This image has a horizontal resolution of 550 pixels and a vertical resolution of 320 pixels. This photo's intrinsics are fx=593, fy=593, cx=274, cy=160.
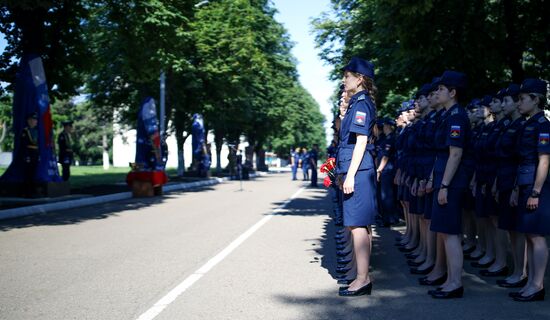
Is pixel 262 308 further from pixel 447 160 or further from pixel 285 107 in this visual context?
pixel 285 107

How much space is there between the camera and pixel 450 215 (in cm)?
574

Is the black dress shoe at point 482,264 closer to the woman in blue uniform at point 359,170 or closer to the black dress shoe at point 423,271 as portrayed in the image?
the black dress shoe at point 423,271

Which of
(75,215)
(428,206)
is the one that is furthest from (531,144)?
(75,215)

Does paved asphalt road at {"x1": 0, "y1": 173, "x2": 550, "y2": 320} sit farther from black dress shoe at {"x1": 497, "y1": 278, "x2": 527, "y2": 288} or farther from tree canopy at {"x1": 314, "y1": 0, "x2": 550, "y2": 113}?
tree canopy at {"x1": 314, "y1": 0, "x2": 550, "y2": 113}

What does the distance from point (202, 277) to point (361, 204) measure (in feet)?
6.92

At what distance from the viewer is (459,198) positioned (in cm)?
579

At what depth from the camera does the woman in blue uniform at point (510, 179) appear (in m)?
6.23

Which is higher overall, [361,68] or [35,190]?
[361,68]

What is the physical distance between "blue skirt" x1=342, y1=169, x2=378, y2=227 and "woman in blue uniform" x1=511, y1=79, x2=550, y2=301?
1.52 meters

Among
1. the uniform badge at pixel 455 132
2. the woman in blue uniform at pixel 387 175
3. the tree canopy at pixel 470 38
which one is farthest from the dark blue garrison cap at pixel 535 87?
the tree canopy at pixel 470 38

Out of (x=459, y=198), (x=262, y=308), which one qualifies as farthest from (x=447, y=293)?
(x=262, y=308)

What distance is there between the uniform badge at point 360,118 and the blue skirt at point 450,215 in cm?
108

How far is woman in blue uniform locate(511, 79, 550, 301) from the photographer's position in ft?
18.6

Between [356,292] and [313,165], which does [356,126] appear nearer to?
[356,292]
